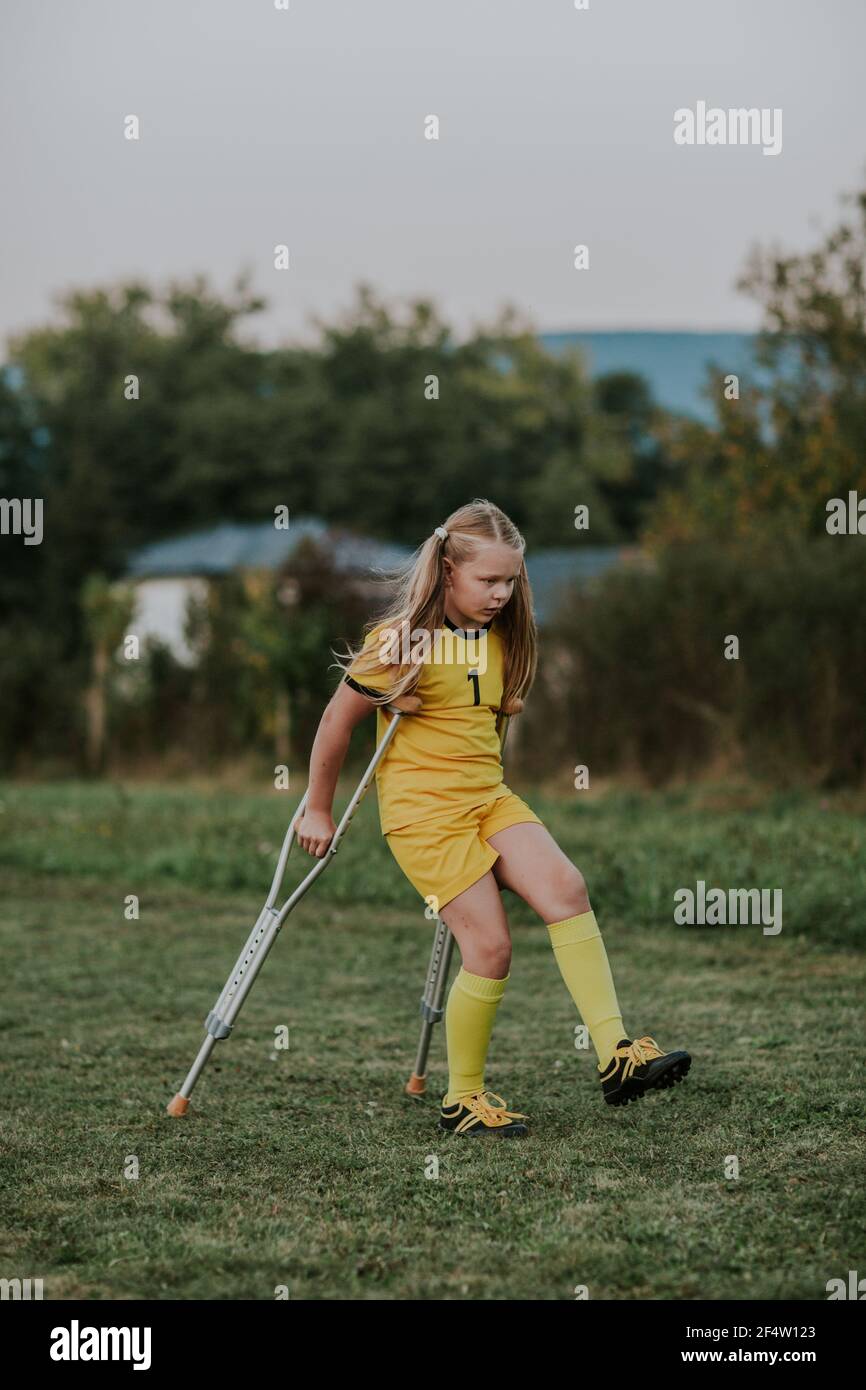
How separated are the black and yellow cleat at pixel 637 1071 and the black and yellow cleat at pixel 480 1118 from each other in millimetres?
268

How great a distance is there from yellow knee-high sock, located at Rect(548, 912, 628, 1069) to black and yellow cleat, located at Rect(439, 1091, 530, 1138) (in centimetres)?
29

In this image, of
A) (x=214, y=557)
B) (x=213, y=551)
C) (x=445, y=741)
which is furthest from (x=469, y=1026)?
(x=213, y=551)

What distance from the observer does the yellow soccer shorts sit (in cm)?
423

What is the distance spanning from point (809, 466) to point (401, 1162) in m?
14.6

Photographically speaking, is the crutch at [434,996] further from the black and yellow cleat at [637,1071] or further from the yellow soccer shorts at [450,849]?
the black and yellow cleat at [637,1071]

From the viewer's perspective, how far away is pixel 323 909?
28.5ft

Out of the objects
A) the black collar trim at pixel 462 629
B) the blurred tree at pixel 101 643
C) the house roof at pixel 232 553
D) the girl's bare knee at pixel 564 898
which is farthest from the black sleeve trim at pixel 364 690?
the house roof at pixel 232 553

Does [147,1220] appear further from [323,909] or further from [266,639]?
[266,639]

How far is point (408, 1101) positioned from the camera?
15.2ft

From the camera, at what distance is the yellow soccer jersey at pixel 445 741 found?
434 centimetres

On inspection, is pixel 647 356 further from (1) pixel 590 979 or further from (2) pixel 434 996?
(1) pixel 590 979

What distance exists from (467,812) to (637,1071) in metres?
0.82

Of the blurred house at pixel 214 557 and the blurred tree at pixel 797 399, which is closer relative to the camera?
the blurred tree at pixel 797 399
